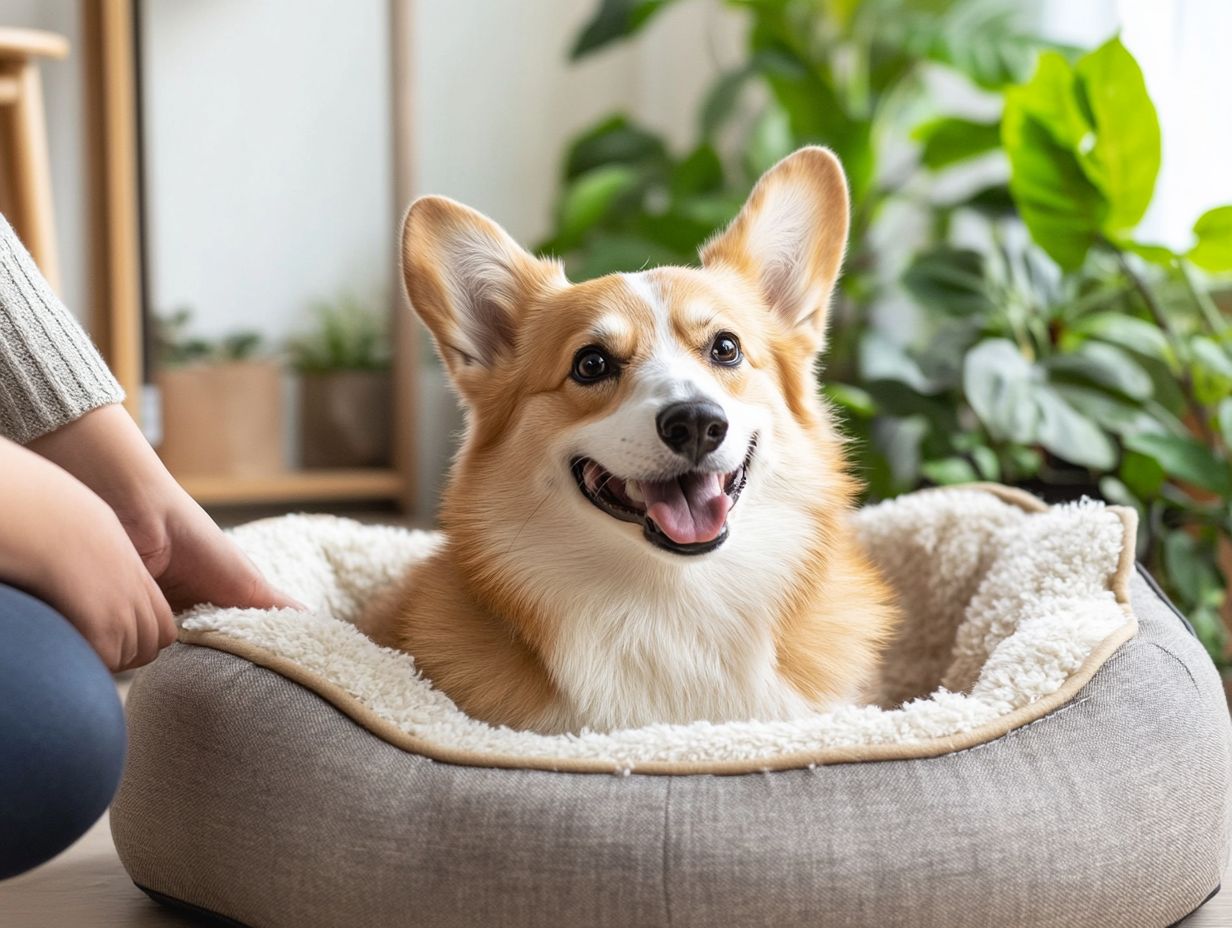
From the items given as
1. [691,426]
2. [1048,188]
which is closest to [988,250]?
[1048,188]

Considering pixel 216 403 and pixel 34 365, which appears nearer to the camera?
pixel 34 365

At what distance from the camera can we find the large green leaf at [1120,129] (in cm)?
225

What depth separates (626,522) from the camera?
1482mm

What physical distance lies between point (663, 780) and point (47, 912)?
0.76m

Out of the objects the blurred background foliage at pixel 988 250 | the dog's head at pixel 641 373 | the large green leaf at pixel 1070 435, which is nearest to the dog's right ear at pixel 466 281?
the dog's head at pixel 641 373

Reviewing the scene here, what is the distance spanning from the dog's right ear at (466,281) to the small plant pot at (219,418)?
255 cm

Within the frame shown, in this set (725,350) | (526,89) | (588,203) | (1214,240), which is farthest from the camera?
(526,89)

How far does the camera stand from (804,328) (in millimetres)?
1760

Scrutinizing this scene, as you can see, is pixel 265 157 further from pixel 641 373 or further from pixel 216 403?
pixel 641 373

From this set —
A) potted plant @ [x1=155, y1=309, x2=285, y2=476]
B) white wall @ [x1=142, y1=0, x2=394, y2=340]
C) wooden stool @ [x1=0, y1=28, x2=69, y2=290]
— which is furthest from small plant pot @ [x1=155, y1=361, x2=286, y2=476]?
wooden stool @ [x1=0, y1=28, x2=69, y2=290]

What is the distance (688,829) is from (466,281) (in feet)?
2.68

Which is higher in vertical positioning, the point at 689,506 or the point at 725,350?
the point at 725,350

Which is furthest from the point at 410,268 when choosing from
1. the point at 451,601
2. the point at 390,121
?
the point at 390,121

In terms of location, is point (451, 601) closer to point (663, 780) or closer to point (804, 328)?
point (663, 780)
